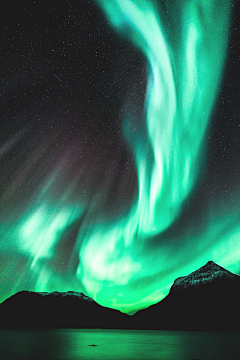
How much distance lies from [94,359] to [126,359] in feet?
10.5

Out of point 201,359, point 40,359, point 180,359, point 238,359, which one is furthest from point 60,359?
point 238,359

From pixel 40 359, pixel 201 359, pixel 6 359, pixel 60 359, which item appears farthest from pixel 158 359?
pixel 6 359

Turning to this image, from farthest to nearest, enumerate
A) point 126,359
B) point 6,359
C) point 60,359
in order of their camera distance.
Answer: point 126,359 → point 60,359 → point 6,359

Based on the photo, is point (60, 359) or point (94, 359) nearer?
point (60, 359)

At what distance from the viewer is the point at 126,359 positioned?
1148 inches

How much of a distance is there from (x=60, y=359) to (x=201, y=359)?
13013 millimetres

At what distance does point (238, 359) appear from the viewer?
26641mm

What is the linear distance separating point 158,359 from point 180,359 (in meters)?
2.05

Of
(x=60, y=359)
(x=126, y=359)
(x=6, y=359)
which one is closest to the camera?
(x=6, y=359)

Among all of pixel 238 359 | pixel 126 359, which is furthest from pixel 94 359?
pixel 238 359

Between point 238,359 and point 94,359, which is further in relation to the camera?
point 94,359

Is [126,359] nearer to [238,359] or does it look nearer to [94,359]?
[94,359]

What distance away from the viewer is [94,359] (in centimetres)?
2922

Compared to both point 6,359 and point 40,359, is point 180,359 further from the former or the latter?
point 6,359
